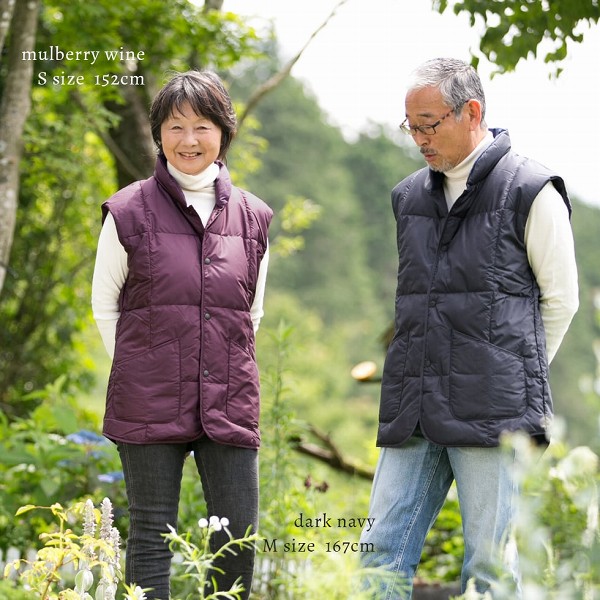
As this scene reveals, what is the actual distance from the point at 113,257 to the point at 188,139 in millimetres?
349

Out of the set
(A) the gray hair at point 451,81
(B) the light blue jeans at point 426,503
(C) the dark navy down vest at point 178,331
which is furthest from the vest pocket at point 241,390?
(A) the gray hair at point 451,81

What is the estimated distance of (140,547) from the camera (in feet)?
8.16

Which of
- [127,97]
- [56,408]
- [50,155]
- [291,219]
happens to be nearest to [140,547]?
[56,408]

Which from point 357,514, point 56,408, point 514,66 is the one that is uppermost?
point 514,66

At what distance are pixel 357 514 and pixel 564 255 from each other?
3.04m

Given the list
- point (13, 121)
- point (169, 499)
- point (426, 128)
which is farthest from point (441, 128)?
point (13, 121)

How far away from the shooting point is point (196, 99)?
2592mm

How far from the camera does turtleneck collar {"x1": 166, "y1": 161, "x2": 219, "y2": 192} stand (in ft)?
8.68

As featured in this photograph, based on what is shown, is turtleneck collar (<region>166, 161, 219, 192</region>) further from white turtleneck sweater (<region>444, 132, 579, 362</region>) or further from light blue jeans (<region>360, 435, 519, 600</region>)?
light blue jeans (<region>360, 435, 519, 600</region>)

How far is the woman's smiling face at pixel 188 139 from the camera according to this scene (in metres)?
2.60

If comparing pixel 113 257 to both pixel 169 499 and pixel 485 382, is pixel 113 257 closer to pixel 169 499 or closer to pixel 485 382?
pixel 169 499

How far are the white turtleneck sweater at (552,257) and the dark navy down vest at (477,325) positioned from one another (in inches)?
0.9

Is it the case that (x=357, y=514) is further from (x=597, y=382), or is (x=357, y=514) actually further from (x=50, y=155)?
(x=597, y=382)

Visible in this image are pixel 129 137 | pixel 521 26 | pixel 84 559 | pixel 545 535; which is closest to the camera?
pixel 545 535
